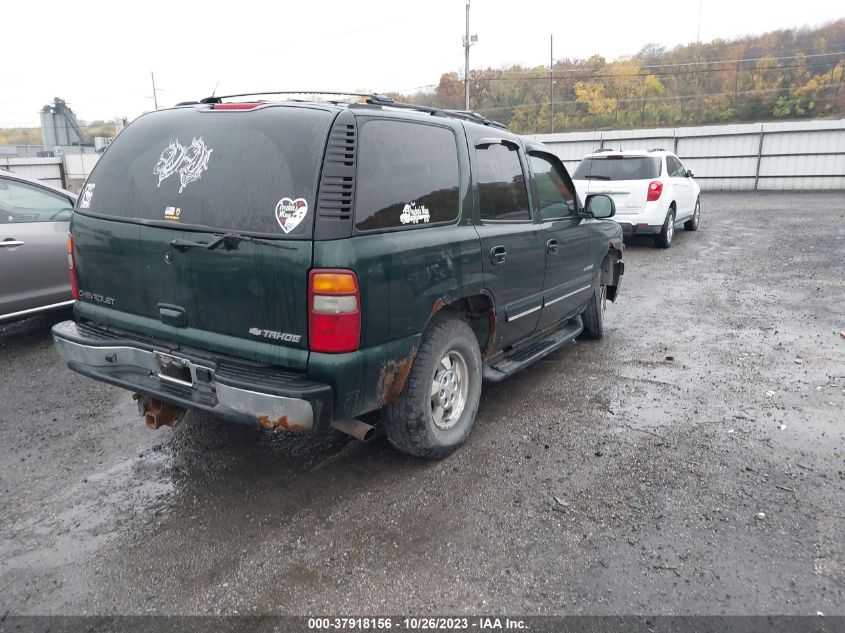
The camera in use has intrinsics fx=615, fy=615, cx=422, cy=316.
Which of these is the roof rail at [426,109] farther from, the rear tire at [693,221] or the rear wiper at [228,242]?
the rear tire at [693,221]

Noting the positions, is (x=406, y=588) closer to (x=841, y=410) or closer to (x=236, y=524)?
(x=236, y=524)

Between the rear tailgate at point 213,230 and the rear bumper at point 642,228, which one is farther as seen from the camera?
the rear bumper at point 642,228

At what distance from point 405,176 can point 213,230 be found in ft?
3.28

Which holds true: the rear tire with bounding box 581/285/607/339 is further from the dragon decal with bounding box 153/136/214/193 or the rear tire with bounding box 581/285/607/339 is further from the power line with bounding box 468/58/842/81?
the power line with bounding box 468/58/842/81

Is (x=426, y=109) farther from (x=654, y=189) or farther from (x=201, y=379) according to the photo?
(x=654, y=189)

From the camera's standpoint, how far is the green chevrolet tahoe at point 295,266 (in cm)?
277

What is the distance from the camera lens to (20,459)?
366cm

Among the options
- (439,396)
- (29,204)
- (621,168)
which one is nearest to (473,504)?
(439,396)

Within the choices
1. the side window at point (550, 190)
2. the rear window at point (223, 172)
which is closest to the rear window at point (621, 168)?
the side window at point (550, 190)

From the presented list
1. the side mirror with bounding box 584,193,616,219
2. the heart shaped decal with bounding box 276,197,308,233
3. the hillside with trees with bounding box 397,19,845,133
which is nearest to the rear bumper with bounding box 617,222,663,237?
the side mirror with bounding box 584,193,616,219

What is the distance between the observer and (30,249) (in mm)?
5461

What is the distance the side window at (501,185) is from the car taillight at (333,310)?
133cm

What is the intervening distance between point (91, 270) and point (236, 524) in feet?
5.36

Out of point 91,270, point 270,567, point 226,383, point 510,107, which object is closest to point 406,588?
point 270,567
